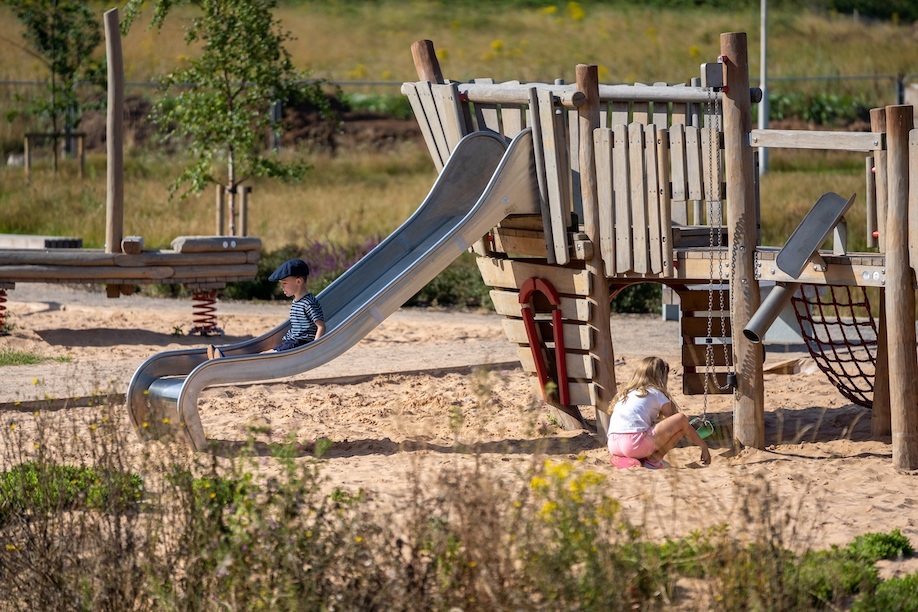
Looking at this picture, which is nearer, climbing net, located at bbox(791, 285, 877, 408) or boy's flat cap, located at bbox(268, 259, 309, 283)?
climbing net, located at bbox(791, 285, 877, 408)

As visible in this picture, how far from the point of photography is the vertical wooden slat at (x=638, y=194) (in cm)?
788

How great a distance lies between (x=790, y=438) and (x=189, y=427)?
12.9ft

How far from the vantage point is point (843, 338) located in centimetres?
1105

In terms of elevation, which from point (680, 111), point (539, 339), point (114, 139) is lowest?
point (539, 339)

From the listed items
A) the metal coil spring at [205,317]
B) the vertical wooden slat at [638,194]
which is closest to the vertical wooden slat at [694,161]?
the vertical wooden slat at [638,194]

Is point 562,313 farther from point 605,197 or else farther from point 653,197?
point 653,197

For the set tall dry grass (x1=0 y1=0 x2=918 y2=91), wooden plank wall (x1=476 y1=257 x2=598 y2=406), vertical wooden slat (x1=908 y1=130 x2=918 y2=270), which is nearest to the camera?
vertical wooden slat (x1=908 y1=130 x2=918 y2=270)

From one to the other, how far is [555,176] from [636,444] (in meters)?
1.87

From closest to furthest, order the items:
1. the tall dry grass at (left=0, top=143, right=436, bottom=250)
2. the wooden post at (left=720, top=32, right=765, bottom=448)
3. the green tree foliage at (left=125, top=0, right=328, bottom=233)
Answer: the wooden post at (left=720, top=32, right=765, bottom=448), the green tree foliage at (left=125, top=0, right=328, bottom=233), the tall dry grass at (left=0, top=143, right=436, bottom=250)

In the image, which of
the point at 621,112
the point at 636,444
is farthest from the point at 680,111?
the point at 636,444

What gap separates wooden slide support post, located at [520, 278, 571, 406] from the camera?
8.46 m

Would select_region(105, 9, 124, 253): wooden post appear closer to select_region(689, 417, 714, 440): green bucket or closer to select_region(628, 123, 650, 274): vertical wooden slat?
select_region(628, 123, 650, 274): vertical wooden slat

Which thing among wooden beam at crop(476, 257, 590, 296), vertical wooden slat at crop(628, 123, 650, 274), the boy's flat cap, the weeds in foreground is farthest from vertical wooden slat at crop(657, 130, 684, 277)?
the weeds in foreground

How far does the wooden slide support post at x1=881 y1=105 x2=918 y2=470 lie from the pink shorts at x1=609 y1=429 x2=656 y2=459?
1.38m
